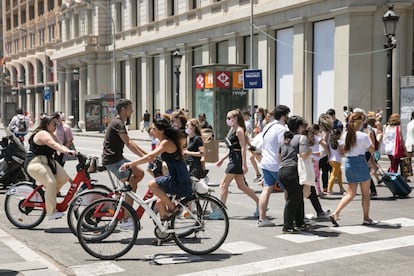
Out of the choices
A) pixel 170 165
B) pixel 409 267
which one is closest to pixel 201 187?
pixel 170 165

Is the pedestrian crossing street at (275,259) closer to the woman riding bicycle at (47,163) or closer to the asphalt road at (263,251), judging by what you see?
the asphalt road at (263,251)

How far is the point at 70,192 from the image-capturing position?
8461 millimetres

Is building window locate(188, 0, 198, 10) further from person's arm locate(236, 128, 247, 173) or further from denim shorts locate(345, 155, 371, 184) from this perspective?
denim shorts locate(345, 155, 371, 184)

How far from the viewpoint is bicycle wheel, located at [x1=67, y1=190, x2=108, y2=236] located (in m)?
7.51

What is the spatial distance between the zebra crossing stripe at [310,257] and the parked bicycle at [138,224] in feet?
2.24

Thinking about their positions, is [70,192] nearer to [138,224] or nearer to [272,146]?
[138,224]

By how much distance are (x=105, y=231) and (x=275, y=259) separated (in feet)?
6.81

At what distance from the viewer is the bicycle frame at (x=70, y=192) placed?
8.38 m

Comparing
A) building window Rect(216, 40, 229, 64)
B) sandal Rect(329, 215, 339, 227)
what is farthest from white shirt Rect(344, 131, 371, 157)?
building window Rect(216, 40, 229, 64)

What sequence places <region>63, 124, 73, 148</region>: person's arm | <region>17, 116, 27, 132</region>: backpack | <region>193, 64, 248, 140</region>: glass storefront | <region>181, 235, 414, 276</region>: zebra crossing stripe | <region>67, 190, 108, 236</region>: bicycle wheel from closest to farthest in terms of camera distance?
<region>181, 235, 414, 276</region>: zebra crossing stripe < <region>67, 190, 108, 236</region>: bicycle wheel < <region>63, 124, 73, 148</region>: person's arm < <region>17, 116, 27, 132</region>: backpack < <region>193, 64, 248, 140</region>: glass storefront

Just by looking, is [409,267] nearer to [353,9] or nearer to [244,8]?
[353,9]

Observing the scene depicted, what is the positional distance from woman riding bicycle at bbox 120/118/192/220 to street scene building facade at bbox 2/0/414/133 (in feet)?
63.8

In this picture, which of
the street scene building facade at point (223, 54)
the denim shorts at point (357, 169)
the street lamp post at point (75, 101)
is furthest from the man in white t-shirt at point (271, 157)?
the street lamp post at point (75, 101)

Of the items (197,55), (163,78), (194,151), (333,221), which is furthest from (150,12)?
(333,221)
